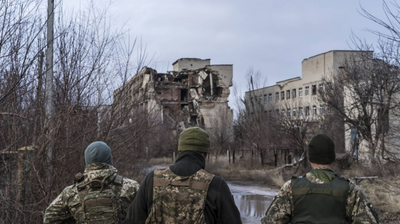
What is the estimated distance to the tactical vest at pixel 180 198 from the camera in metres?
3.28

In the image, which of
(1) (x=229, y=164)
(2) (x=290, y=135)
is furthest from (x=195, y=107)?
(2) (x=290, y=135)

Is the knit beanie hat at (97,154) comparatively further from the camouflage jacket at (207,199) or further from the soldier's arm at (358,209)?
the soldier's arm at (358,209)

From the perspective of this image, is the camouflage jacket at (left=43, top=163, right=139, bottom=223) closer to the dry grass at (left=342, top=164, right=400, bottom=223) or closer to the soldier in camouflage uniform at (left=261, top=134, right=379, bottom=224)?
the soldier in camouflage uniform at (left=261, top=134, right=379, bottom=224)

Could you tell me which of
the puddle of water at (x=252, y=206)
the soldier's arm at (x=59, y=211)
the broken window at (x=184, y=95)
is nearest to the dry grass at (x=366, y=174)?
the puddle of water at (x=252, y=206)

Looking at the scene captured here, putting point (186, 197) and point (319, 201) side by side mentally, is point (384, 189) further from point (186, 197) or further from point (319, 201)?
A: point (186, 197)

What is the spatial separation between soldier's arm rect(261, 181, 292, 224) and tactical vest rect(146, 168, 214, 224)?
33.9 inches

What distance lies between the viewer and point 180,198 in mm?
3311

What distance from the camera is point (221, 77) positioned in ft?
204

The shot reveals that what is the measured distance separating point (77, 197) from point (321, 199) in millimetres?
2108

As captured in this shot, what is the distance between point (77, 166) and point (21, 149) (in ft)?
4.79

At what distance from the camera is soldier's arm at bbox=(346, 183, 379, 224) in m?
3.61

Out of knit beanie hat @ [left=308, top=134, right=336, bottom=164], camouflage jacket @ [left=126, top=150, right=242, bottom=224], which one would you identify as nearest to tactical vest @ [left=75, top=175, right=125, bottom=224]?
camouflage jacket @ [left=126, top=150, right=242, bottom=224]

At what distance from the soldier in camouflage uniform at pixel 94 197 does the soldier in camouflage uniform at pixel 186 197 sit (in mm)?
654

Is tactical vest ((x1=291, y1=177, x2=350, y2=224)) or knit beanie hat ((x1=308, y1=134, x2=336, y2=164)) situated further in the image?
knit beanie hat ((x1=308, y1=134, x2=336, y2=164))
